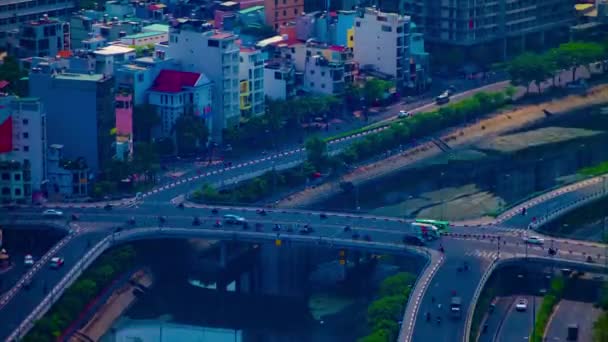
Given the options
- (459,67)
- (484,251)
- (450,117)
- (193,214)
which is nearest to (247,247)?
A: (193,214)

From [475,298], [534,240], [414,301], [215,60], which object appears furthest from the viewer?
[215,60]

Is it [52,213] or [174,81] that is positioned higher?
[174,81]

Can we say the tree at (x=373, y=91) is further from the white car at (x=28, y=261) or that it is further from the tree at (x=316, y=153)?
the white car at (x=28, y=261)

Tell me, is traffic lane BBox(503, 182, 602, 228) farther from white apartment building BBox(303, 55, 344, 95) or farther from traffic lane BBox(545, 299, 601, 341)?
white apartment building BBox(303, 55, 344, 95)

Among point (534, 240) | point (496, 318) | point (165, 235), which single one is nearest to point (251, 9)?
point (165, 235)

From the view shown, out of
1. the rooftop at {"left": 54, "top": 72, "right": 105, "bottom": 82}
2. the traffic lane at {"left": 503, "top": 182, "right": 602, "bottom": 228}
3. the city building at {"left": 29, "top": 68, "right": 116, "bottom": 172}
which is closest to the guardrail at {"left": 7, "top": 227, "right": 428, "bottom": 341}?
the traffic lane at {"left": 503, "top": 182, "right": 602, "bottom": 228}

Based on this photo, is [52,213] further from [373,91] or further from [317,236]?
[373,91]

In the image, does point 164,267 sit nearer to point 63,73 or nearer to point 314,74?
point 63,73
